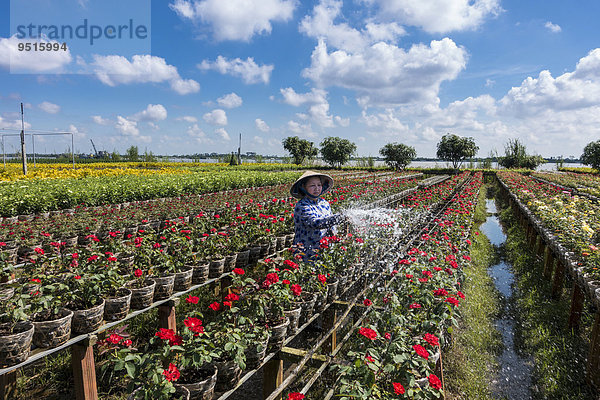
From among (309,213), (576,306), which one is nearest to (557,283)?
(576,306)

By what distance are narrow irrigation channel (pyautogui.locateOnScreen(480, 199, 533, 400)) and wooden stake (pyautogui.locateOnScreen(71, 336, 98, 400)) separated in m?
3.69

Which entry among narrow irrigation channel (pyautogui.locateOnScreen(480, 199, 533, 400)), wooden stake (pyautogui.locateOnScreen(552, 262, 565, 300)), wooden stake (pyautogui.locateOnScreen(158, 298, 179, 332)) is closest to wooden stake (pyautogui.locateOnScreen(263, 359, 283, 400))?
wooden stake (pyautogui.locateOnScreen(158, 298, 179, 332))

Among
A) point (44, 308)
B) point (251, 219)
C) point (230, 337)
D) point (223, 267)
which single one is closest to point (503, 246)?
point (251, 219)

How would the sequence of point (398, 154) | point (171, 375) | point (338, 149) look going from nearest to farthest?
point (171, 375)
point (398, 154)
point (338, 149)

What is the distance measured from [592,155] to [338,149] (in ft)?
98.8

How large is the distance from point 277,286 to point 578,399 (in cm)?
311

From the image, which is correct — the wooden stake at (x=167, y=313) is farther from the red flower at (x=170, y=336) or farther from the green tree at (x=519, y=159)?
the green tree at (x=519, y=159)

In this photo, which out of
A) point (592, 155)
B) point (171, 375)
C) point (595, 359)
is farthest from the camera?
point (592, 155)

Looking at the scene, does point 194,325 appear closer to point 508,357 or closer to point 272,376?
point 272,376

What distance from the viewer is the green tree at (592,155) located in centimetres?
3143

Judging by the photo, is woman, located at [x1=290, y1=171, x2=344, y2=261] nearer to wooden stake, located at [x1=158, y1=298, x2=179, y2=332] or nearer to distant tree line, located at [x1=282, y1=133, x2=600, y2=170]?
wooden stake, located at [x1=158, y1=298, x2=179, y2=332]

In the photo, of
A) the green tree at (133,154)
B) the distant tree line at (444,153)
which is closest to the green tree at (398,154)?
the distant tree line at (444,153)

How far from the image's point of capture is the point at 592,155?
32156mm

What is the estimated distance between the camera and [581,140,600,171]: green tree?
103 ft
